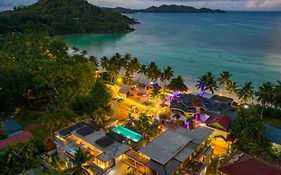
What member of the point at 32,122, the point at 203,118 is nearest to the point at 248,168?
the point at 203,118

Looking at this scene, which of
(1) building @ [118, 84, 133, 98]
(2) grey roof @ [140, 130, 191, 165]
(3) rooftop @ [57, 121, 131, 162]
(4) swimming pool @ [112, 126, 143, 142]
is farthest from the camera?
(1) building @ [118, 84, 133, 98]

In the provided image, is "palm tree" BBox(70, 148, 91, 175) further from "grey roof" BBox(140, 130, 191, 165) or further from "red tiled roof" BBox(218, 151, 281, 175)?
"red tiled roof" BBox(218, 151, 281, 175)

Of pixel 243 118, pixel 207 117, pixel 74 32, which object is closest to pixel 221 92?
pixel 207 117

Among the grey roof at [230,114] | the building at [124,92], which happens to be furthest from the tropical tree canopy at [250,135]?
the building at [124,92]

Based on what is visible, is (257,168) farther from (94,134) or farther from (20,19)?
(20,19)

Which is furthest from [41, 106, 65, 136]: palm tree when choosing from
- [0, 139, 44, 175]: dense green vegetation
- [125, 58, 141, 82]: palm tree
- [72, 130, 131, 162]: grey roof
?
[125, 58, 141, 82]: palm tree
